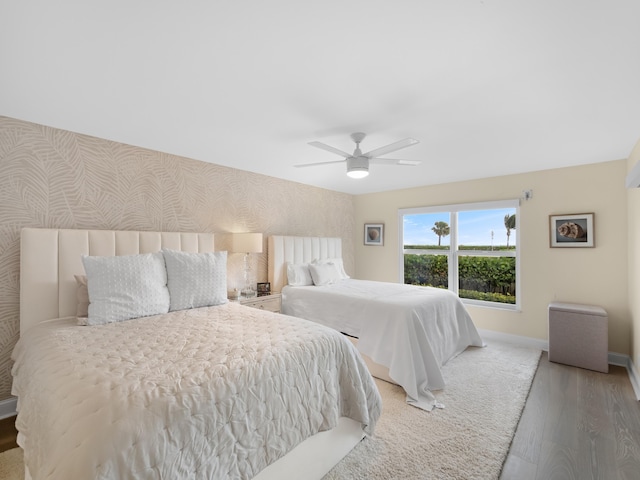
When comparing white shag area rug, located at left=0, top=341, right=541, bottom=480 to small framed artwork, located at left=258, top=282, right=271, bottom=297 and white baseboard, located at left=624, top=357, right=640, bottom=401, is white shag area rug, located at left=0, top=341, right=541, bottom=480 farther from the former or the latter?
small framed artwork, located at left=258, top=282, right=271, bottom=297

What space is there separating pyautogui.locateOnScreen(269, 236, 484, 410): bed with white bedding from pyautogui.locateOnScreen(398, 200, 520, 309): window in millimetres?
982

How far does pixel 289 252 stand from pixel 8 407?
3.05 m

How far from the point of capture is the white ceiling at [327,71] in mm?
1374

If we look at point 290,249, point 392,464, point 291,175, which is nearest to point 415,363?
point 392,464

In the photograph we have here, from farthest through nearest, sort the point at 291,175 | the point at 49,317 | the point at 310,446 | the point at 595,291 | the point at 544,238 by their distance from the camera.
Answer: the point at 291,175
the point at 544,238
the point at 595,291
the point at 49,317
the point at 310,446

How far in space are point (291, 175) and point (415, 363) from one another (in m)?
2.90

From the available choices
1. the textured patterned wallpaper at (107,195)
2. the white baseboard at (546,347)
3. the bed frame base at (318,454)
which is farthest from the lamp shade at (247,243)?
the white baseboard at (546,347)

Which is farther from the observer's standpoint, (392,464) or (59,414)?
(392,464)

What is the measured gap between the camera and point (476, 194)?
14.6 feet

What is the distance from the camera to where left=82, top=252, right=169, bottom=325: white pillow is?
7.14 ft

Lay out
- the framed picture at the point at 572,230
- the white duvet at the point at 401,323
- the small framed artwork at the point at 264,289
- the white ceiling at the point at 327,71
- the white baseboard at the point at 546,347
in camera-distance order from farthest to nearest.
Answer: the small framed artwork at the point at 264,289 < the framed picture at the point at 572,230 < the white baseboard at the point at 546,347 < the white duvet at the point at 401,323 < the white ceiling at the point at 327,71

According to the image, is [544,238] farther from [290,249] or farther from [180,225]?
[180,225]

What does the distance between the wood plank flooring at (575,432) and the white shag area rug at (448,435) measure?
93mm

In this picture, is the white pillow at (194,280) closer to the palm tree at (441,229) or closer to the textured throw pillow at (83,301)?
the textured throw pillow at (83,301)
